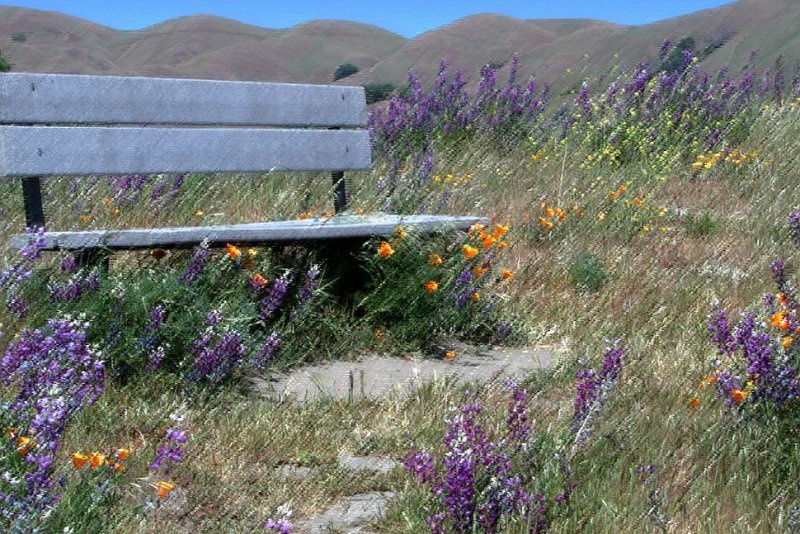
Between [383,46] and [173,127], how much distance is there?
57471 millimetres

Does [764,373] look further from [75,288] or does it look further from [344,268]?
[75,288]

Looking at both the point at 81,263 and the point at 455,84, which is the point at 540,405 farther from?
the point at 455,84

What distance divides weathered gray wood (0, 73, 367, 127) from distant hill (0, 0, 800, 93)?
15.9 inches

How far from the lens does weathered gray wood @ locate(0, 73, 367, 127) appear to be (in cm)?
361

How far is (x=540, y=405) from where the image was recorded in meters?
2.80

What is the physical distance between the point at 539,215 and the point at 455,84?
2.35 metres

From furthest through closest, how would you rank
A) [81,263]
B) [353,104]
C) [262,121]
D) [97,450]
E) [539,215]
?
[539,215] < [353,104] < [262,121] < [81,263] < [97,450]

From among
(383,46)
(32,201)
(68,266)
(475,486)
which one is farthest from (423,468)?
(383,46)

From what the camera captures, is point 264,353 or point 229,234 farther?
point 229,234

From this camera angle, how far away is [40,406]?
178 cm

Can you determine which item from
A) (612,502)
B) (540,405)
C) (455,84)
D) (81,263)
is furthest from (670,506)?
(455,84)

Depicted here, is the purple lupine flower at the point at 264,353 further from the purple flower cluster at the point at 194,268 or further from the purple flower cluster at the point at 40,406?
the purple flower cluster at the point at 40,406

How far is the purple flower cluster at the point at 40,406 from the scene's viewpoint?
1592 mm

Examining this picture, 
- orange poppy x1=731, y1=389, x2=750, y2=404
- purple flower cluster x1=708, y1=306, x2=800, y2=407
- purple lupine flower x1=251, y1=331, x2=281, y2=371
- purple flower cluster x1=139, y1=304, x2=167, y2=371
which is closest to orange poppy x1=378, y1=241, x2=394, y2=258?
purple lupine flower x1=251, y1=331, x2=281, y2=371
